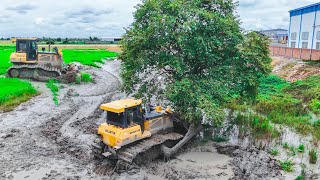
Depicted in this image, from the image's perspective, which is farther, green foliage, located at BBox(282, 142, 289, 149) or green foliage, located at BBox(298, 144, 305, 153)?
green foliage, located at BBox(282, 142, 289, 149)

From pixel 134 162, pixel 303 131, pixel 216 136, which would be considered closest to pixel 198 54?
pixel 216 136

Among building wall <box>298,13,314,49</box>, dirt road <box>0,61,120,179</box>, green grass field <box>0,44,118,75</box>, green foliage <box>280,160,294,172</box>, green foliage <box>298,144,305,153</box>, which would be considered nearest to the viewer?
dirt road <box>0,61,120,179</box>

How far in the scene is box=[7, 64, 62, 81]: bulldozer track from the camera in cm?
2733

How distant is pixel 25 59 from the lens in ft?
91.0

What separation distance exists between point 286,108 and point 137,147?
39.2 ft

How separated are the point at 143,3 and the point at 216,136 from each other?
6889 millimetres

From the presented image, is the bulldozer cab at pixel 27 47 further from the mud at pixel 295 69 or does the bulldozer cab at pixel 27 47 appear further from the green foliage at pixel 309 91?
the mud at pixel 295 69

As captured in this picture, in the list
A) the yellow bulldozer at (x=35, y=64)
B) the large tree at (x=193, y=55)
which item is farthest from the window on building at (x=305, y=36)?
the large tree at (x=193, y=55)

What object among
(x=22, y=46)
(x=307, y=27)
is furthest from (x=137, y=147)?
(x=307, y=27)

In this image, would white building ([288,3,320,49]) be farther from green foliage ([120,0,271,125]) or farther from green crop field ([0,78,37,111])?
green crop field ([0,78,37,111])

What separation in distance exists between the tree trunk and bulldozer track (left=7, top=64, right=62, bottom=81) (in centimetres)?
1687

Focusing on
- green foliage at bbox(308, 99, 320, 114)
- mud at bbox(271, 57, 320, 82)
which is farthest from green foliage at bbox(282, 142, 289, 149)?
mud at bbox(271, 57, 320, 82)

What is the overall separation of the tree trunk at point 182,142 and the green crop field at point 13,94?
34.1 ft

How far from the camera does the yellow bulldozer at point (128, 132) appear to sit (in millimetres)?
11391
